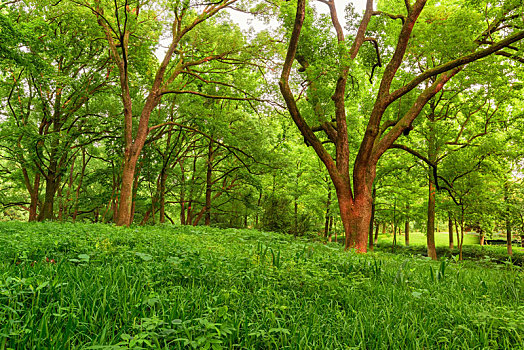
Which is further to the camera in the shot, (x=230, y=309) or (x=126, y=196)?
(x=126, y=196)

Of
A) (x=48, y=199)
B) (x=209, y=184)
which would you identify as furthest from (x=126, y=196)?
(x=209, y=184)

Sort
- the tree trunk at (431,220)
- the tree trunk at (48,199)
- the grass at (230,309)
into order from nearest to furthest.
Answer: the grass at (230,309)
the tree trunk at (48,199)
the tree trunk at (431,220)

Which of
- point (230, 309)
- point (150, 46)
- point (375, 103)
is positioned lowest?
point (230, 309)

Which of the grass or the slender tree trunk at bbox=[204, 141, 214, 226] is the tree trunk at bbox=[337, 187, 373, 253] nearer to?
the grass

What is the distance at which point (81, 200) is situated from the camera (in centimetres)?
2052

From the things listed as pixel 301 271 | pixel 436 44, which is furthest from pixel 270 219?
pixel 301 271

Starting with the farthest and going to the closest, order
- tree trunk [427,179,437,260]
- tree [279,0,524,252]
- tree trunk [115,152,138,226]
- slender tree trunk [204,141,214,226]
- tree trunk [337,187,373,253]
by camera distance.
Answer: slender tree trunk [204,141,214,226] → tree trunk [427,179,437,260] → tree trunk [115,152,138,226] → tree trunk [337,187,373,253] → tree [279,0,524,252]

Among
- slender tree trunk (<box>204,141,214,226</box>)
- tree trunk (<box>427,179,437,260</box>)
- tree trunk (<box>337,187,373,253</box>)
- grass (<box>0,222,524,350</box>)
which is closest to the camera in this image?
grass (<box>0,222,524,350</box>)

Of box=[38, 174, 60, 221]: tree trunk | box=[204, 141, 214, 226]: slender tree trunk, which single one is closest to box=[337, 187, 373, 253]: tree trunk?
box=[204, 141, 214, 226]: slender tree trunk

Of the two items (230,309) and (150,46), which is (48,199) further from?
(230,309)

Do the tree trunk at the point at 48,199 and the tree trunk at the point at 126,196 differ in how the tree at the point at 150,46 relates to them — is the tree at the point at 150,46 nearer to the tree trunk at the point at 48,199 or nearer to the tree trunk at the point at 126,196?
the tree trunk at the point at 126,196

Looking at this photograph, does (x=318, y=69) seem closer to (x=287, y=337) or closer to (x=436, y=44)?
(x=436, y=44)

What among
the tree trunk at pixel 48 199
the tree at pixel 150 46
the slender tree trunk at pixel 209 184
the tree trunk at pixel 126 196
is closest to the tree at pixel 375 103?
the tree at pixel 150 46

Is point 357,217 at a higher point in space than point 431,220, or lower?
higher
